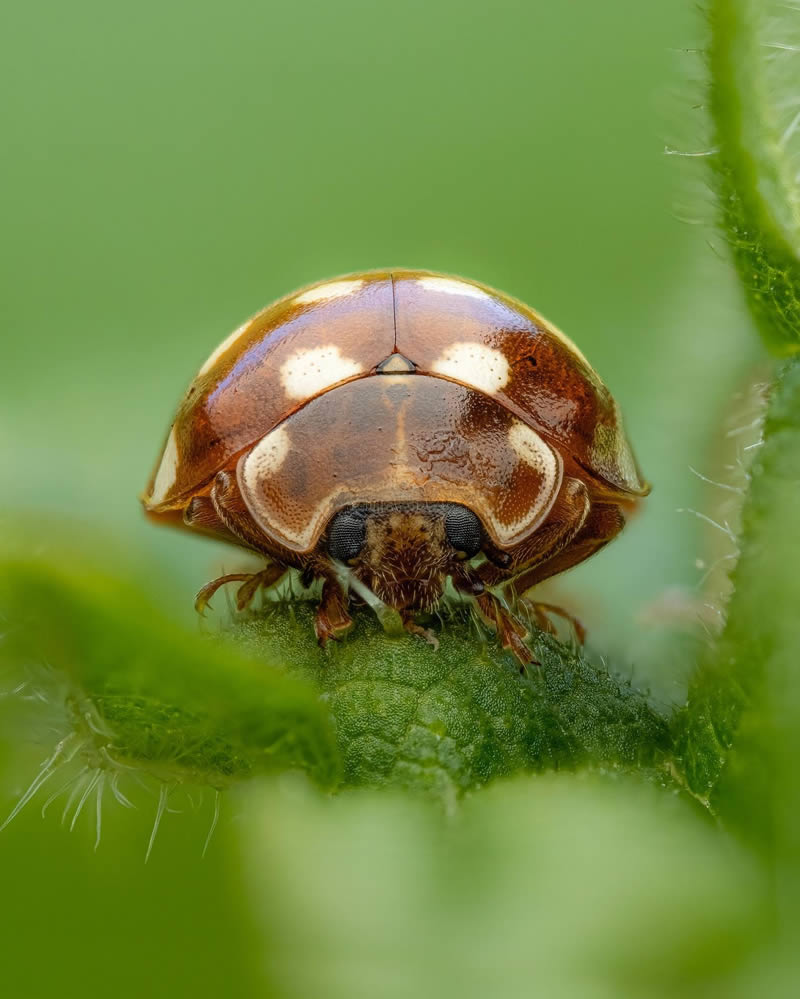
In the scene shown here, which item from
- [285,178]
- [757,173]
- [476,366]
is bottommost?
[476,366]

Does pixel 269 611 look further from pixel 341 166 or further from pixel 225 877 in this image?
pixel 341 166

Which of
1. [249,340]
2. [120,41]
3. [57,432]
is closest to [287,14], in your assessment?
[120,41]

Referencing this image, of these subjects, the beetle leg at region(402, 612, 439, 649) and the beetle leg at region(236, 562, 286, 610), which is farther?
the beetle leg at region(236, 562, 286, 610)

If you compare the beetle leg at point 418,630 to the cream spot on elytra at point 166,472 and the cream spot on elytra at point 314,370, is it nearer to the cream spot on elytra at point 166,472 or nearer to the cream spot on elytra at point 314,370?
the cream spot on elytra at point 314,370

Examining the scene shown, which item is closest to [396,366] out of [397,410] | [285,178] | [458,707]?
[397,410]

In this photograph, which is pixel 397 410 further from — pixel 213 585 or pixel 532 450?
pixel 213 585

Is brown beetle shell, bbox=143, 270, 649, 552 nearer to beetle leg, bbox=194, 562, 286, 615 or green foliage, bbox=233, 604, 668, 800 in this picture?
beetle leg, bbox=194, 562, 286, 615

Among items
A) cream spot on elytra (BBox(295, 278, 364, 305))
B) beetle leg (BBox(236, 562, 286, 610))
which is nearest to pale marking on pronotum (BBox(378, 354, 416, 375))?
cream spot on elytra (BBox(295, 278, 364, 305))
